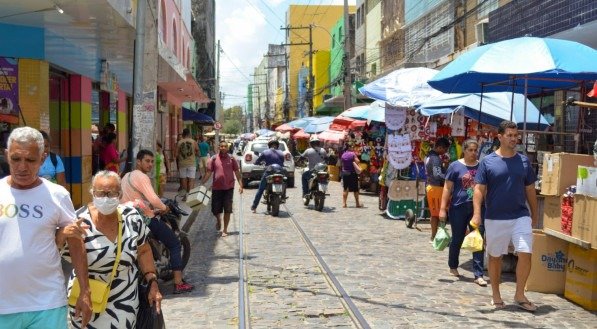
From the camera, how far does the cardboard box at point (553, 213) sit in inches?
291

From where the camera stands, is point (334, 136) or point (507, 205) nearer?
point (507, 205)

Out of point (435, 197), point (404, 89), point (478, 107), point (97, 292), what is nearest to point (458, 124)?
point (478, 107)

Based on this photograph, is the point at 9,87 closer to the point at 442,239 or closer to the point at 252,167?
the point at 442,239

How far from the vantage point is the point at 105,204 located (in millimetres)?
4109

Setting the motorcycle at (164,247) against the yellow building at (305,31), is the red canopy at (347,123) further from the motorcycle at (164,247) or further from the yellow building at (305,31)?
the yellow building at (305,31)

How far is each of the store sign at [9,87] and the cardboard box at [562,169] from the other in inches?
315

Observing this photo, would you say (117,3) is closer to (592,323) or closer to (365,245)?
(365,245)

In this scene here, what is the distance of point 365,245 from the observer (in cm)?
1111

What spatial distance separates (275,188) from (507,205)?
841 cm

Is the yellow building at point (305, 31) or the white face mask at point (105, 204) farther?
the yellow building at point (305, 31)

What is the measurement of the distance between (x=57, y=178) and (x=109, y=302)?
481cm

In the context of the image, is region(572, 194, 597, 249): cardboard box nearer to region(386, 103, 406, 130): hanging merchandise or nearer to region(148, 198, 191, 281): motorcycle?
region(148, 198, 191, 281): motorcycle

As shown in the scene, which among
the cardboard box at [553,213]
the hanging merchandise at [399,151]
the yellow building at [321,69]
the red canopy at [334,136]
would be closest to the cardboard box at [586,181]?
the cardboard box at [553,213]

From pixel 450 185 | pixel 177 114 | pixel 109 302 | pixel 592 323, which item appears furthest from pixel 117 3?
pixel 177 114
